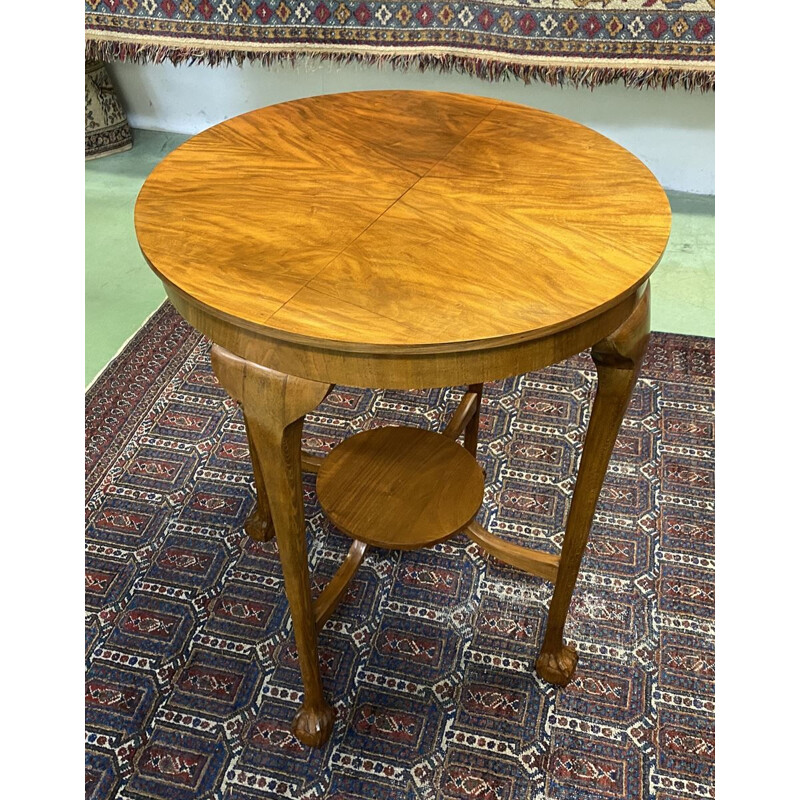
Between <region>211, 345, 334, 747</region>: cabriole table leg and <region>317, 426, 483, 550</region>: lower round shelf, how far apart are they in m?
0.30

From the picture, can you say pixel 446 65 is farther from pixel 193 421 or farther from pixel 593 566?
pixel 593 566

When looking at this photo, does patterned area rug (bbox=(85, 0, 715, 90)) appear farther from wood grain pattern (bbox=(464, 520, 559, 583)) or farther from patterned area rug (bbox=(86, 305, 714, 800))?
wood grain pattern (bbox=(464, 520, 559, 583))

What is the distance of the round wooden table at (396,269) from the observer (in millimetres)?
1212

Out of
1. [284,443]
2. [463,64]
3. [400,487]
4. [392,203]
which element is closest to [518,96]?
[463,64]

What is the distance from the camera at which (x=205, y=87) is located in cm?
384

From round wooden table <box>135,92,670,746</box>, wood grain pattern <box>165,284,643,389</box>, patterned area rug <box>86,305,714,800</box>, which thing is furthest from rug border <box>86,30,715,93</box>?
wood grain pattern <box>165,284,643,389</box>

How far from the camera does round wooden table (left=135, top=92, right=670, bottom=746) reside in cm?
121

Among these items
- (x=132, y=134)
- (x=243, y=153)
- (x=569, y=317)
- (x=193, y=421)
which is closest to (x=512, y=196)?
(x=569, y=317)

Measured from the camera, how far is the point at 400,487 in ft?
6.39

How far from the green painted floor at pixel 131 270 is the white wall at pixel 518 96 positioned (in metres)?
0.19

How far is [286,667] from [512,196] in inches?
42.5

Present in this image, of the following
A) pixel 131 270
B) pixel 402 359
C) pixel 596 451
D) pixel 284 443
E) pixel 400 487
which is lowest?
pixel 400 487

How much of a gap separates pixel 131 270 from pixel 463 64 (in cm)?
142

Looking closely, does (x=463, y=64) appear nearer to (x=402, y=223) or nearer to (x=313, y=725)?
(x=402, y=223)
